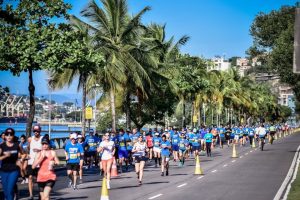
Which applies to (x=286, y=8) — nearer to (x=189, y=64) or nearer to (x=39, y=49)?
(x=189, y=64)

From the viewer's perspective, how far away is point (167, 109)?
55.4 m

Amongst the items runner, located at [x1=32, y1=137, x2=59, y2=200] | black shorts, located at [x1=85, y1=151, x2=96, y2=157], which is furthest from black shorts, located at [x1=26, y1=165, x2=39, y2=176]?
black shorts, located at [x1=85, y1=151, x2=96, y2=157]

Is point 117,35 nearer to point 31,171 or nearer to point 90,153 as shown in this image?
point 90,153

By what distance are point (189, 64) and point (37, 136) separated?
43540mm

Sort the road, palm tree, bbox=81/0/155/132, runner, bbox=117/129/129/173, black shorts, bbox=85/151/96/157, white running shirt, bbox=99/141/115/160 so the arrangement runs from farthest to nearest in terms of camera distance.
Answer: palm tree, bbox=81/0/155/132
black shorts, bbox=85/151/96/157
runner, bbox=117/129/129/173
white running shirt, bbox=99/141/115/160
the road

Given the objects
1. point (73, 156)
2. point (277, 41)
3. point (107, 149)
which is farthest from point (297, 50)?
point (277, 41)

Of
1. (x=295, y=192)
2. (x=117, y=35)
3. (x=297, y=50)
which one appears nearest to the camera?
(x=297, y=50)

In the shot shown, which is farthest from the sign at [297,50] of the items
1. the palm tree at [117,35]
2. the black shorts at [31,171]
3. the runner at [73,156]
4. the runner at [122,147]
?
the palm tree at [117,35]

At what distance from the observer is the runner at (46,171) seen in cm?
1237

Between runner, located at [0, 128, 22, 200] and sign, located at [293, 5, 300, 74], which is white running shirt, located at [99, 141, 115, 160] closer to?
runner, located at [0, 128, 22, 200]

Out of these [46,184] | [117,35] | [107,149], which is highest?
[117,35]

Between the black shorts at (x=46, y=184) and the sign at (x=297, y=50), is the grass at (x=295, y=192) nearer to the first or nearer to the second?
the sign at (x=297, y=50)

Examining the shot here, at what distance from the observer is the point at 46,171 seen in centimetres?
1249

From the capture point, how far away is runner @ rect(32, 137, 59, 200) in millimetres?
12367
